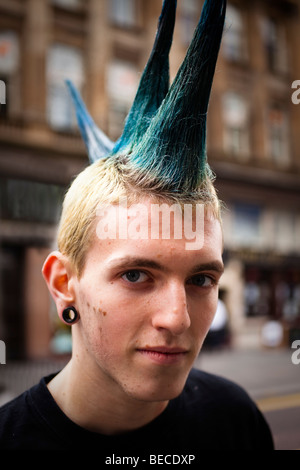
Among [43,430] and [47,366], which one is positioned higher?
[43,430]

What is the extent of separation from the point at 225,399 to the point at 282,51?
60.9 inches

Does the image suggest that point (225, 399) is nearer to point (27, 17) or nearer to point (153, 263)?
point (153, 263)

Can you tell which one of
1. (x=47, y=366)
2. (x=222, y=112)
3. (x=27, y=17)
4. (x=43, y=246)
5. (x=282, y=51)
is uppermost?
(x=27, y=17)

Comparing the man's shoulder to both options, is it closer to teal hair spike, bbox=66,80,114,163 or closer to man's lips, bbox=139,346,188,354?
man's lips, bbox=139,346,188,354

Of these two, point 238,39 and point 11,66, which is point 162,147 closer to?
point 238,39

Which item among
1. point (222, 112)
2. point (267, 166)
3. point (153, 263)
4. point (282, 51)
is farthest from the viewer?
point (267, 166)

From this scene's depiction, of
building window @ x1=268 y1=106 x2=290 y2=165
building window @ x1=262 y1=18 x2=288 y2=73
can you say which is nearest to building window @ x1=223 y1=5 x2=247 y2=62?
building window @ x1=262 y1=18 x2=288 y2=73

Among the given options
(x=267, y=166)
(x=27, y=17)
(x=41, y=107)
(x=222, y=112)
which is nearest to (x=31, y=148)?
(x=41, y=107)

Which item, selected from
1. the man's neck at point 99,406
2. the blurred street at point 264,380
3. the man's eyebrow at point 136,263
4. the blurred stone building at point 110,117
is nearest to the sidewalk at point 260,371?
the blurred street at point 264,380

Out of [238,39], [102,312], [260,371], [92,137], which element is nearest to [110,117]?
[238,39]

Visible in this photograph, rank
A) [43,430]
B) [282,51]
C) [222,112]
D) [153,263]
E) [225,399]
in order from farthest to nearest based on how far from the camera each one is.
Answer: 1. [222,112]
2. [282,51]
3. [225,399]
4. [43,430]
5. [153,263]

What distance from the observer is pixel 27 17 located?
155 inches

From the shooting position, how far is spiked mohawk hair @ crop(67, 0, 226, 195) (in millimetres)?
767
